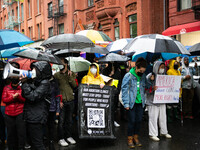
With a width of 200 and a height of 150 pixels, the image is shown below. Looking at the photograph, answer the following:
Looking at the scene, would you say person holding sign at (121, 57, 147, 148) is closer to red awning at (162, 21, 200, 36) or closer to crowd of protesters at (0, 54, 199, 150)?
crowd of protesters at (0, 54, 199, 150)

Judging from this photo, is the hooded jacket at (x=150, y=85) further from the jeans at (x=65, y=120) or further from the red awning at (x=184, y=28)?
the red awning at (x=184, y=28)

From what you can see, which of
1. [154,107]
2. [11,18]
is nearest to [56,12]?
[11,18]

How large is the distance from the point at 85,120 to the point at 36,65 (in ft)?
7.61

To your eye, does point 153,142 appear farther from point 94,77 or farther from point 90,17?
point 90,17

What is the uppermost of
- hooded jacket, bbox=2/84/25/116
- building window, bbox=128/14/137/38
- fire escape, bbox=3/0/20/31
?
fire escape, bbox=3/0/20/31

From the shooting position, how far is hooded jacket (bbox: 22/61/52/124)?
4180 millimetres

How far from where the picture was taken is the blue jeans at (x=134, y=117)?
602cm

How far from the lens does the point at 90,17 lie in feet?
82.6

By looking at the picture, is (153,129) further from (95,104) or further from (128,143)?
(95,104)

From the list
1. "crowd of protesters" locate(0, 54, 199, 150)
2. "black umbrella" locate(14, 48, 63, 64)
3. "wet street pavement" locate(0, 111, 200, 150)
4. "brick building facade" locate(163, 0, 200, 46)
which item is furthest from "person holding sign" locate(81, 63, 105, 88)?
"brick building facade" locate(163, 0, 200, 46)

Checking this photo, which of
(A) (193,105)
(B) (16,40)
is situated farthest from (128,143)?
(A) (193,105)

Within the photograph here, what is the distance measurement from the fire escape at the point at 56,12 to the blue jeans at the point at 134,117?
78.8 ft

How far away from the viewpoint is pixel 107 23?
2253 cm

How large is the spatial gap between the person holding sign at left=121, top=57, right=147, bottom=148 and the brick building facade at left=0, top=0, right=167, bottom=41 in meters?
13.4
